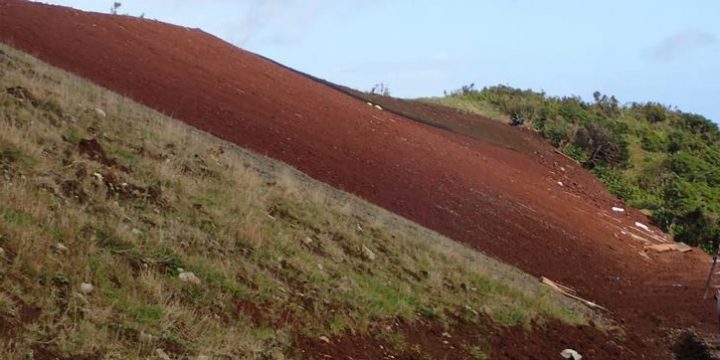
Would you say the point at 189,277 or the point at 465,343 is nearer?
the point at 189,277

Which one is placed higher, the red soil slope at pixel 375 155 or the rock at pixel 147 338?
the red soil slope at pixel 375 155

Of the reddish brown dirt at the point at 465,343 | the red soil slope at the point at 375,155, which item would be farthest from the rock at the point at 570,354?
the red soil slope at the point at 375,155

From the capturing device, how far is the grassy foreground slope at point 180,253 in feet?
17.3

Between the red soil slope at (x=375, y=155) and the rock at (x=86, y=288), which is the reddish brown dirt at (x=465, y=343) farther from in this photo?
the red soil slope at (x=375, y=155)

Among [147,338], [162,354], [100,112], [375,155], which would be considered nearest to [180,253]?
[147,338]

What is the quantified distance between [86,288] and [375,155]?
431 inches

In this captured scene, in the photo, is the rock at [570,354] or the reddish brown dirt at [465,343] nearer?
the reddish brown dirt at [465,343]

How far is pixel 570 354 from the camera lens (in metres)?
8.94

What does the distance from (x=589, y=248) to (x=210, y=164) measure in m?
9.24

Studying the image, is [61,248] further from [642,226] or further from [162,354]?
[642,226]

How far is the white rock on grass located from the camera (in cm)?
623

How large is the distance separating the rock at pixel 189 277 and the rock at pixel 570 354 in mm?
4465

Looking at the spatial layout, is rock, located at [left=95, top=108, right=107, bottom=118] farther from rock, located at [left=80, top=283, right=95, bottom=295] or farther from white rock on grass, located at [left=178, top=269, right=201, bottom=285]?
rock, located at [left=80, top=283, right=95, bottom=295]

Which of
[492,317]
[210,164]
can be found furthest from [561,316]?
[210,164]
